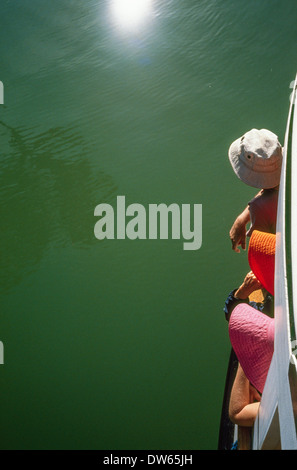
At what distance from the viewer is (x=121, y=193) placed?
208 centimetres

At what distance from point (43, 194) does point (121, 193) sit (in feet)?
1.31

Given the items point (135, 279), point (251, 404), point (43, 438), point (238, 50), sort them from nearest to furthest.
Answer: point (251, 404)
point (43, 438)
point (135, 279)
point (238, 50)

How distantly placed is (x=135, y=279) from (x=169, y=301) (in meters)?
0.18

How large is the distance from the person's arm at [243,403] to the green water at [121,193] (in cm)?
55

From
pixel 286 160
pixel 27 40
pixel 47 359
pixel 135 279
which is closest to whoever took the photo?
pixel 286 160

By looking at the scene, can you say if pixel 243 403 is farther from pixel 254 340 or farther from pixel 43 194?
pixel 43 194

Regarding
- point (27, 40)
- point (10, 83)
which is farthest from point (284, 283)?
point (27, 40)

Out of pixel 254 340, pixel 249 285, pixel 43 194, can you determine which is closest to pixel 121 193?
pixel 43 194

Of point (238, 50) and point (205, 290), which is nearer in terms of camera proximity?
point (205, 290)

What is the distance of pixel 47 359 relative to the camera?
173 cm

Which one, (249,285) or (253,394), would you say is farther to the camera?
(249,285)

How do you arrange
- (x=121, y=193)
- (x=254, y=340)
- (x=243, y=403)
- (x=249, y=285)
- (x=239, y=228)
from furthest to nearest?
1. (x=121, y=193)
2. (x=239, y=228)
3. (x=249, y=285)
4. (x=243, y=403)
5. (x=254, y=340)

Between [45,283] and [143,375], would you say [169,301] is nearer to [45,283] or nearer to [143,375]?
[143,375]

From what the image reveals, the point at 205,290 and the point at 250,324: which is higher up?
the point at 205,290
